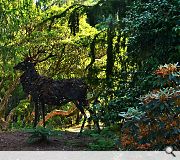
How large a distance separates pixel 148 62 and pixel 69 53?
26.9 ft

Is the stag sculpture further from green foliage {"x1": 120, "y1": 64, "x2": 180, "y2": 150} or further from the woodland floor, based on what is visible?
green foliage {"x1": 120, "y1": 64, "x2": 180, "y2": 150}

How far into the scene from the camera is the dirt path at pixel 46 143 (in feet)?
24.4

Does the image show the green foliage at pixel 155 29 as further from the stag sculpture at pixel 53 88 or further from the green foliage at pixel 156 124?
the green foliage at pixel 156 124

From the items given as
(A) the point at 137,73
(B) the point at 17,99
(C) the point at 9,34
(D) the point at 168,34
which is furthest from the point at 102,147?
(B) the point at 17,99

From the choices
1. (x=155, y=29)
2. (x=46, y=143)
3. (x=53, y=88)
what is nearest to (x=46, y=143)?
(x=46, y=143)

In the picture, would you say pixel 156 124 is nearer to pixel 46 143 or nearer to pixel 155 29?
pixel 155 29

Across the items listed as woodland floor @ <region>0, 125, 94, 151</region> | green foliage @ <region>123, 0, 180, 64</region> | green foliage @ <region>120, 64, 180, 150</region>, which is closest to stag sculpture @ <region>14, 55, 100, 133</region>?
woodland floor @ <region>0, 125, 94, 151</region>

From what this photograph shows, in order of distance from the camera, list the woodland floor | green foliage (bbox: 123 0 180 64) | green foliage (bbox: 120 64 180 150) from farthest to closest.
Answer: the woodland floor
green foliage (bbox: 123 0 180 64)
green foliage (bbox: 120 64 180 150)

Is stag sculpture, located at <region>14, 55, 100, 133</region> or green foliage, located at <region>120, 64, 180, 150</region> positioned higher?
green foliage, located at <region>120, 64, 180, 150</region>

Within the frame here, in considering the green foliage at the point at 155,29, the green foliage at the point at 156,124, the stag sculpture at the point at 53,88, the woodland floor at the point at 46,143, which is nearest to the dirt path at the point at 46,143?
the woodland floor at the point at 46,143

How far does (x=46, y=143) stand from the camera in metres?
7.82

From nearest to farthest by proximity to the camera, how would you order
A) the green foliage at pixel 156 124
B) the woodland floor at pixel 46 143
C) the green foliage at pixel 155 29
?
the green foliage at pixel 156 124 → the green foliage at pixel 155 29 → the woodland floor at pixel 46 143

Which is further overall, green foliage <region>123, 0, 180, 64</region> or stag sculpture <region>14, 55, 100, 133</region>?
stag sculpture <region>14, 55, 100, 133</region>

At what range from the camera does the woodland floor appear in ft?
24.4
